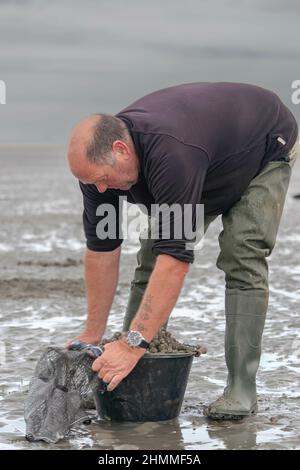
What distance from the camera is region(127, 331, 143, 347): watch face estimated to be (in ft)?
15.3

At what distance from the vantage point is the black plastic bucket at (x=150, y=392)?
494cm

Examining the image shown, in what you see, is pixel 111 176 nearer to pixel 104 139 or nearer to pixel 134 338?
pixel 104 139

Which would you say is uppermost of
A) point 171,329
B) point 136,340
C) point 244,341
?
point 136,340

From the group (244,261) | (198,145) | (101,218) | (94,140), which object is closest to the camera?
(94,140)

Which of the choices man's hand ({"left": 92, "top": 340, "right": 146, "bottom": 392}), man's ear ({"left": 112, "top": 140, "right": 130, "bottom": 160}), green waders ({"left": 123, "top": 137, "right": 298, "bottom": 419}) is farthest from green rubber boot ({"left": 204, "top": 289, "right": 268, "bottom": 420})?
man's ear ({"left": 112, "top": 140, "right": 130, "bottom": 160})

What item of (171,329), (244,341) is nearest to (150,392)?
(244,341)

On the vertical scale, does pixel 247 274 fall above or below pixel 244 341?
above

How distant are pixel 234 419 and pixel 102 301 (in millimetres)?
921

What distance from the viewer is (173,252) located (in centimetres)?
466

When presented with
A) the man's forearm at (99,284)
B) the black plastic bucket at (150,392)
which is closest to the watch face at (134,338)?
the black plastic bucket at (150,392)

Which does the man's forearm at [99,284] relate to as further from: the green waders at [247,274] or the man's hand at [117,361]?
the man's hand at [117,361]

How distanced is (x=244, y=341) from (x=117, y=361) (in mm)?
768

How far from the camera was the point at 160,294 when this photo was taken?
15.3 ft
